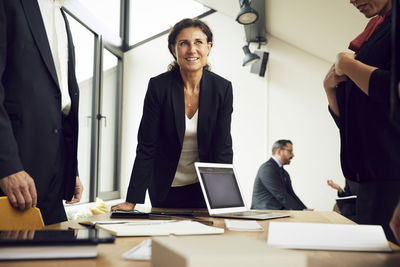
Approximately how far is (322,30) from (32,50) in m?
3.74

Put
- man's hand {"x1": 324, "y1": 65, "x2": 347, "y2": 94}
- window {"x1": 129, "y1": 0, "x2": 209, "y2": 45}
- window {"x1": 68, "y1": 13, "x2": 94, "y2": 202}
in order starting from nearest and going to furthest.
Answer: man's hand {"x1": 324, "y1": 65, "x2": 347, "y2": 94} → window {"x1": 68, "y1": 13, "x2": 94, "y2": 202} → window {"x1": 129, "y1": 0, "x2": 209, "y2": 45}

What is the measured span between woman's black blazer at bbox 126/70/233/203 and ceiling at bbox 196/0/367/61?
7.65 ft

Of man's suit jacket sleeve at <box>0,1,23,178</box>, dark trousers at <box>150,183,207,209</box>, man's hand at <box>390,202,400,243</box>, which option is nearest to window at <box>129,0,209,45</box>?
dark trousers at <box>150,183,207,209</box>

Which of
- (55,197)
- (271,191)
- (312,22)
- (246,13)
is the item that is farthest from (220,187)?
(312,22)

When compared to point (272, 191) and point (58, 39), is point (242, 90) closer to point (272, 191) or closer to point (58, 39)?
point (272, 191)

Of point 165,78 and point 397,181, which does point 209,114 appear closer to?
point 165,78

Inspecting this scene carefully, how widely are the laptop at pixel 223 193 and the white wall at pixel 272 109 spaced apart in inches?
160

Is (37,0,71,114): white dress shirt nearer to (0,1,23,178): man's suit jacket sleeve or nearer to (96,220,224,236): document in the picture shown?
(0,1,23,178): man's suit jacket sleeve

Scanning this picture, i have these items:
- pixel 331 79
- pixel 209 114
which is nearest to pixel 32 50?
pixel 209 114

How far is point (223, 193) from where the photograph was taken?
1509 millimetres

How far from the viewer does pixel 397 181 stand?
106cm

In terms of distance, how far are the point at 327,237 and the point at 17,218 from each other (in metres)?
0.79

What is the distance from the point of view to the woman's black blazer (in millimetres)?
1650

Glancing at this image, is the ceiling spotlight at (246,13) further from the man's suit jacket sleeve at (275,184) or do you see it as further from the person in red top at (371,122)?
the person in red top at (371,122)
